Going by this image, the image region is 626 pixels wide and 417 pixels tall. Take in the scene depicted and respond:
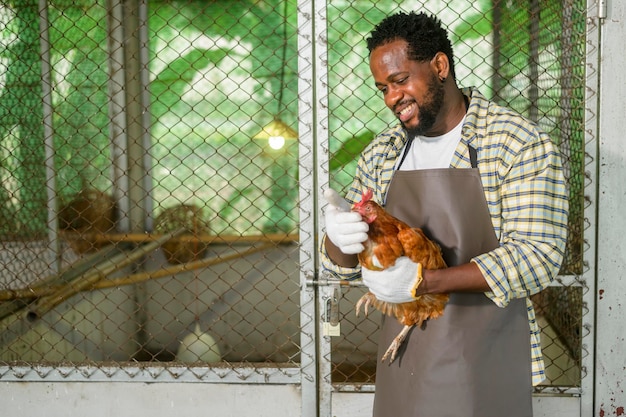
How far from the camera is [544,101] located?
4254 mm

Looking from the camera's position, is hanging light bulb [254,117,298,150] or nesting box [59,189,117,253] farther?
hanging light bulb [254,117,298,150]

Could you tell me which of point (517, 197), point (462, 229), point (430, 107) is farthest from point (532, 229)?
point (430, 107)

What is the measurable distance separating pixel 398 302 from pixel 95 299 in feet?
9.97

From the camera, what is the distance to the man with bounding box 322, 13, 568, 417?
147cm

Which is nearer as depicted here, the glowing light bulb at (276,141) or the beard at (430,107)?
the beard at (430,107)

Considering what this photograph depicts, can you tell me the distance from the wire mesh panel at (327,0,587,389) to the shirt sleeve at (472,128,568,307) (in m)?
1.05

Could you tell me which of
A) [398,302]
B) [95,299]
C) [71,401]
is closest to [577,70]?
[398,302]

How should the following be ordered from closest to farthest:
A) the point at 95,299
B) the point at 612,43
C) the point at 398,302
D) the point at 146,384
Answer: the point at 398,302, the point at 612,43, the point at 146,384, the point at 95,299

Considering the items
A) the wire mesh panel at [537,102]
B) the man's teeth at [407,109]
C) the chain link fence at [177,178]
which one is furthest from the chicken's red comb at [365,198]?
the chain link fence at [177,178]

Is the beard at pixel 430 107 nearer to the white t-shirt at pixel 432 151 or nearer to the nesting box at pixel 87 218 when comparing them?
the white t-shirt at pixel 432 151

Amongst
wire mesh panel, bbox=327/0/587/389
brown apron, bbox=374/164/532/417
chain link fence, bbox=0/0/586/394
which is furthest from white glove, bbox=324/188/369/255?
chain link fence, bbox=0/0/586/394

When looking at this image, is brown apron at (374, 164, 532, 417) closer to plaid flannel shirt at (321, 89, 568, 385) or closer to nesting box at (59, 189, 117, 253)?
plaid flannel shirt at (321, 89, 568, 385)

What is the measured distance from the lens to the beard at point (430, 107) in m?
1.63

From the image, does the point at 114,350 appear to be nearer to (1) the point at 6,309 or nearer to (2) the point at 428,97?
(1) the point at 6,309
